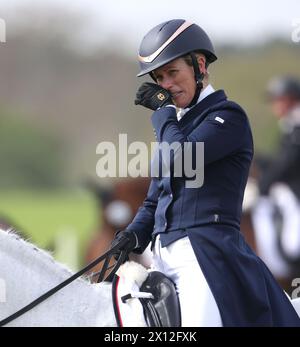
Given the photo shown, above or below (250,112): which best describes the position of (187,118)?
below

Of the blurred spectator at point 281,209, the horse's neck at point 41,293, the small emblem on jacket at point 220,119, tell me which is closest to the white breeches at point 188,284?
the horse's neck at point 41,293

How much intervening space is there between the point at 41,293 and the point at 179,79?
1.13 meters

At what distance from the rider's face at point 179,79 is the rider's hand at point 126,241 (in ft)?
2.16

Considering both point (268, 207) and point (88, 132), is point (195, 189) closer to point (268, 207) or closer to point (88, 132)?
point (268, 207)

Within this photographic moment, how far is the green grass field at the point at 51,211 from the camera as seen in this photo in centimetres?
2541

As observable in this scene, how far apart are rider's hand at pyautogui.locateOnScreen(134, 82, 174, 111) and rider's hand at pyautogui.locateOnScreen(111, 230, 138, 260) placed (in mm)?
610

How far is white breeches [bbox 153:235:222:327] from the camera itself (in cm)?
375

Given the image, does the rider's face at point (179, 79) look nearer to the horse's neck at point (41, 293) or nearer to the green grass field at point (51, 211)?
the horse's neck at point (41, 293)

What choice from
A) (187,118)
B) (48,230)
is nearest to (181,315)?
(187,118)

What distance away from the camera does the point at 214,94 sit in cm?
399

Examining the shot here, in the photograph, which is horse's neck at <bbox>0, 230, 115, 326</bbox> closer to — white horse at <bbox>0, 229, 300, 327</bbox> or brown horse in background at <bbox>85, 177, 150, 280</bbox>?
white horse at <bbox>0, 229, 300, 327</bbox>

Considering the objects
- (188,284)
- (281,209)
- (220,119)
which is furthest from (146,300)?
(281,209)

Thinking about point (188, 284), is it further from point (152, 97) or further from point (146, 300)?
point (152, 97)
